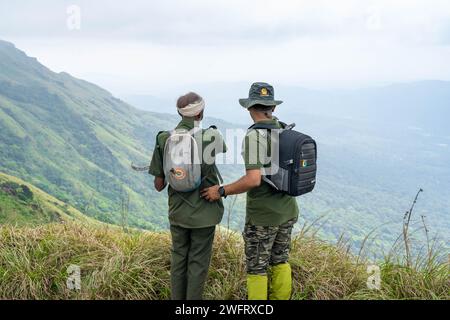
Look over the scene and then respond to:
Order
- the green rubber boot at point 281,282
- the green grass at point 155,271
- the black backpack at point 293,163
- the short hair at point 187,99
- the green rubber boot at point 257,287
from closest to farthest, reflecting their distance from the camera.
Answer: the black backpack at point 293,163, the short hair at point 187,99, the green rubber boot at point 257,287, the green rubber boot at point 281,282, the green grass at point 155,271

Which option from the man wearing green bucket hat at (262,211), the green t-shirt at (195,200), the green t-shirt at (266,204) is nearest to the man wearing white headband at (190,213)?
the green t-shirt at (195,200)

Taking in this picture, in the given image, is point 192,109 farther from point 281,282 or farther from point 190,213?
point 281,282

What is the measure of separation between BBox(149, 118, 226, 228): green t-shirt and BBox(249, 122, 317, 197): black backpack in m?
0.40

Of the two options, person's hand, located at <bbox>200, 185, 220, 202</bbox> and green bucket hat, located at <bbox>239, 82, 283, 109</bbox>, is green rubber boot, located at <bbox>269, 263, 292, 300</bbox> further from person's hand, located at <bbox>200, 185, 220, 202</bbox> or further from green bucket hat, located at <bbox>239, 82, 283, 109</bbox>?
green bucket hat, located at <bbox>239, 82, 283, 109</bbox>

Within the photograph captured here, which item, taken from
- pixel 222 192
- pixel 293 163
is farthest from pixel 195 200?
pixel 293 163

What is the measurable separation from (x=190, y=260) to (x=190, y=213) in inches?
18.2

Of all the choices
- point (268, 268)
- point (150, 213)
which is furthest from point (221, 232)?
point (150, 213)

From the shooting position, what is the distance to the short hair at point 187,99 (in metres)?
4.18

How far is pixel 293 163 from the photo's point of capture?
4.07 meters

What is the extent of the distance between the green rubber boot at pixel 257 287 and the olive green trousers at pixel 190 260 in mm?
431

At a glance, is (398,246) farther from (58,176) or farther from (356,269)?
(58,176)

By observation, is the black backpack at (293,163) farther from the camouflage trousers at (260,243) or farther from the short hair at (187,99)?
the short hair at (187,99)

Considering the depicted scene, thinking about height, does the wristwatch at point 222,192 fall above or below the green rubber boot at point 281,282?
above

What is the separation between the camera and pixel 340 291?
480 centimetres
